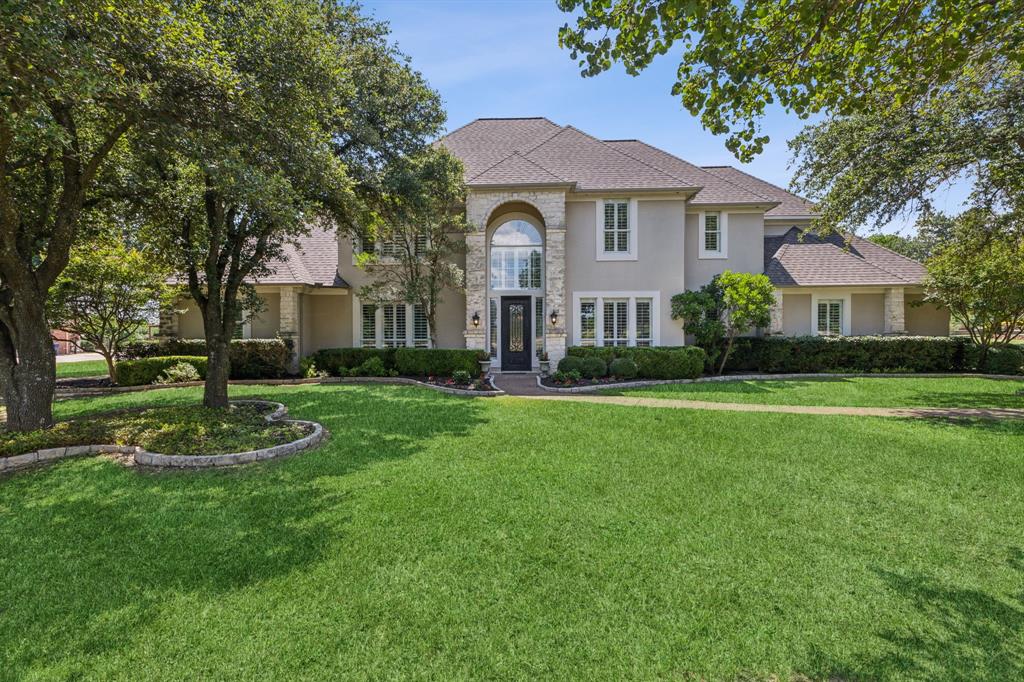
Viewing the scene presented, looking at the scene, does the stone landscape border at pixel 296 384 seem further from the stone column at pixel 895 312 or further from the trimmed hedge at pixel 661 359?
the stone column at pixel 895 312

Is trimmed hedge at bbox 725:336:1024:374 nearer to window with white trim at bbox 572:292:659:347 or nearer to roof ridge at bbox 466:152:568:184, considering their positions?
window with white trim at bbox 572:292:659:347

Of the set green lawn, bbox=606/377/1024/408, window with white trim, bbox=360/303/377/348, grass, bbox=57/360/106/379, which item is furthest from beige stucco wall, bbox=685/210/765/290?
grass, bbox=57/360/106/379

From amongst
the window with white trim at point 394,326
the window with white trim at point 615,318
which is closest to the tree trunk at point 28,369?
the window with white trim at point 394,326

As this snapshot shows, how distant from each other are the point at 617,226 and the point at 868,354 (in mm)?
10141

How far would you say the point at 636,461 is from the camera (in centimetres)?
631

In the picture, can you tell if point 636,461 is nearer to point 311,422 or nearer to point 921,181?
point 311,422

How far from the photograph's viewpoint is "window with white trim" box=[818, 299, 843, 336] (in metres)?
17.7

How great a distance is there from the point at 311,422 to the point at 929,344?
20263mm

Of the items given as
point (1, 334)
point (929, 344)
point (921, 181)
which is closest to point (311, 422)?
point (1, 334)

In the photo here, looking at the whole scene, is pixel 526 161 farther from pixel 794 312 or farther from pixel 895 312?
pixel 895 312

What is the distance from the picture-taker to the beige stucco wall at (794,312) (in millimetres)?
17828

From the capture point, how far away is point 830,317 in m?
17.8

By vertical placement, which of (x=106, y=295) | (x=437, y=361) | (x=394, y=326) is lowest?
(x=437, y=361)

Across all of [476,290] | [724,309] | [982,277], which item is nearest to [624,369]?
[724,309]
